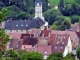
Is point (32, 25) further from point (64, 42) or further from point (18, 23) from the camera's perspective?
point (64, 42)

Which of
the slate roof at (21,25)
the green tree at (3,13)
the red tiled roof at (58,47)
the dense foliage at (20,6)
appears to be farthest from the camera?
the dense foliage at (20,6)

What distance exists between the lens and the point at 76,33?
4744cm

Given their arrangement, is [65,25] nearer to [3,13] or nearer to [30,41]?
[30,41]

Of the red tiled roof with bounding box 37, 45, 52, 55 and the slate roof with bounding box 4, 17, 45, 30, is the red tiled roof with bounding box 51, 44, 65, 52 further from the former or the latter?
the slate roof with bounding box 4, 17, 45, 30

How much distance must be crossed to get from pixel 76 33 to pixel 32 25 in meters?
7.84

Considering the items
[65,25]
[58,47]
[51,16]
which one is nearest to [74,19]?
[51,16]

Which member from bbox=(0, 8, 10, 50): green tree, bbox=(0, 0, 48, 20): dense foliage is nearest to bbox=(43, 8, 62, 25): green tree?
bbox=(0, 0, 48, 20): dense foliage

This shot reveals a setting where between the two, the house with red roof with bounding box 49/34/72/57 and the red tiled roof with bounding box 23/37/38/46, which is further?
the red tiled roof with bounding box 23/37/38/46

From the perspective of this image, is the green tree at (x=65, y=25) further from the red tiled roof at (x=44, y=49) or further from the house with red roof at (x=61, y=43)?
the red tiled roof at (x=44, y=49)

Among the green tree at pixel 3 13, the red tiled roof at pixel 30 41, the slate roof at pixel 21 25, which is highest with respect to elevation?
the green tree at pixel 3 13

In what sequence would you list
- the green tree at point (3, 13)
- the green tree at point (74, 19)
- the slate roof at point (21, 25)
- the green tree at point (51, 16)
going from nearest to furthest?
the green tree at point (3, 13) < the slate roof at point (21, 25) < the green tree at point (51, 16) < the green tree at point (74, 19)

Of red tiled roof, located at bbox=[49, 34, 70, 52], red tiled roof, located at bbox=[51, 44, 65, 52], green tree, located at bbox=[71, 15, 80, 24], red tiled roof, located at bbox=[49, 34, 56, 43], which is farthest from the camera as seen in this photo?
green tree, located at bbox=[71, 15, 80, 24]

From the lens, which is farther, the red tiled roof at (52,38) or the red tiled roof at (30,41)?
the red tiled roof at (52,38)

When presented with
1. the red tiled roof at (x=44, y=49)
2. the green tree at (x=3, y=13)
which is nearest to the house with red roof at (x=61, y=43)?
the red tiled roof at (x=44, y=49)
